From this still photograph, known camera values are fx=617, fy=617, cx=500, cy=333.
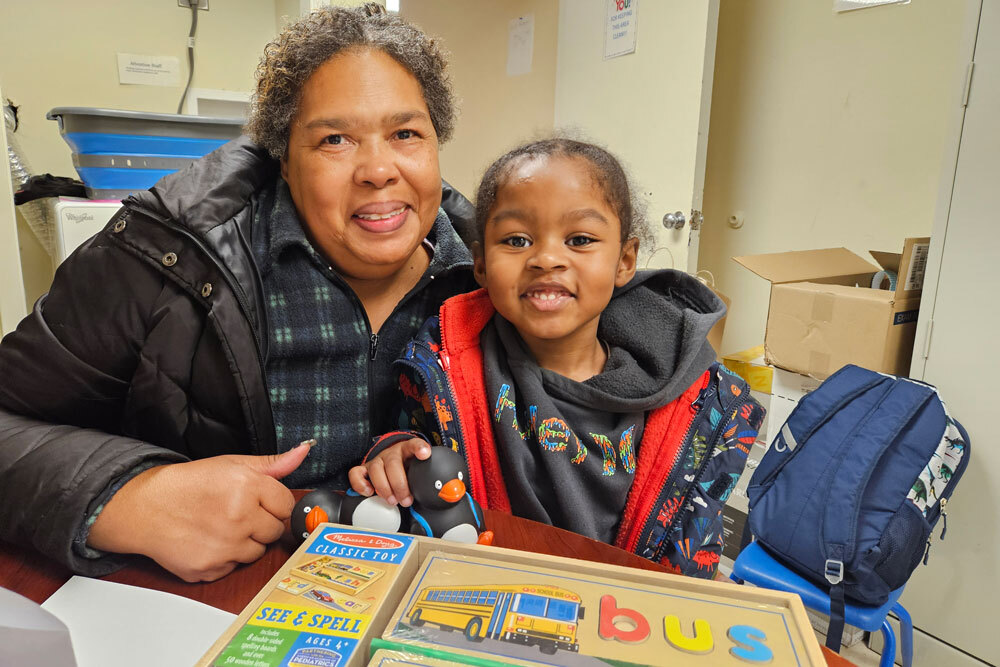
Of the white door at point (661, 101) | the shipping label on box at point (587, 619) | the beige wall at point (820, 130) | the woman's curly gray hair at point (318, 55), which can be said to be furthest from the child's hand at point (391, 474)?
the beige wall at point (820, 130)

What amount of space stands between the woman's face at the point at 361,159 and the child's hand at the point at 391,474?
371 mm

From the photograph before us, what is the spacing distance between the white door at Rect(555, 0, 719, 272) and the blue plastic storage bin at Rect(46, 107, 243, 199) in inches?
55.0

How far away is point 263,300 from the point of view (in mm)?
1000

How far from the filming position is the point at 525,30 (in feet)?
10.7

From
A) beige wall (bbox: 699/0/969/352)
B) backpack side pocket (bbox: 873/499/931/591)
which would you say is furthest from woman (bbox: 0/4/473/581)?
beige wall (bbox: 699/0/969/352)

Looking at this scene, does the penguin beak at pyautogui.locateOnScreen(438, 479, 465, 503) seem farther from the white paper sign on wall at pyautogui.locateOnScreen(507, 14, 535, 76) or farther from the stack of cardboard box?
the white paper sign on wall at pyautogui.locateOnScreen(507, 14, 535, 76)

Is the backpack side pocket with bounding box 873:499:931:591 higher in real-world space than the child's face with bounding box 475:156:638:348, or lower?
lower

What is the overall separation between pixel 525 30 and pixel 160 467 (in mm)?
3114

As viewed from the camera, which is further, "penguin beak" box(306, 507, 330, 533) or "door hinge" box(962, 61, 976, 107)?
"door hinge" box(962, 61, 976, 107)

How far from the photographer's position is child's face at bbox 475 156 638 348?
1018 mm

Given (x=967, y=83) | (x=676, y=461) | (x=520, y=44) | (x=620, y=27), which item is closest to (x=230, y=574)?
(x=676, y=461)

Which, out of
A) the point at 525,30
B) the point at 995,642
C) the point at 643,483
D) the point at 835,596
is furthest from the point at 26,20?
the point at 995,642

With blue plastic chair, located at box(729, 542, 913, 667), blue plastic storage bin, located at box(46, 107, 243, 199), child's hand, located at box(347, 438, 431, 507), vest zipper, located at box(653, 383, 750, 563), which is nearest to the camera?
child's hand, located at box(347, 438, 431, 507)

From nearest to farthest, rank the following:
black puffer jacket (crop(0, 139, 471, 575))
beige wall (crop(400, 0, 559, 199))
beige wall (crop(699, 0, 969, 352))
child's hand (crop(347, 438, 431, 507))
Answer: child's hand (crop(347, 438, 431, 507)), black puffer jacket (crop(0, 139, 471, 575)), beige wall (crop(699, 0, 969, 352)), beige wall (crop(400, 0, 559, 199))
